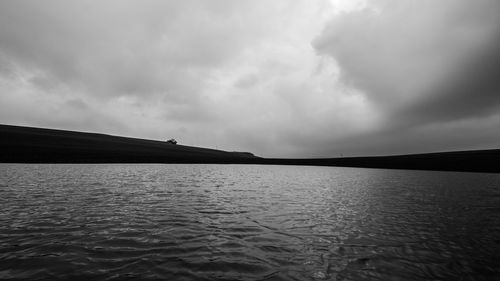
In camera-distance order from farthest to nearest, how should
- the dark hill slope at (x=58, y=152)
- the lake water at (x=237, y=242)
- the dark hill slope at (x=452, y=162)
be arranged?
the dark hill slope at (x=452, y=162), the dark hill slope at (x=58, y=152), the lake water at (x=237, y=242)

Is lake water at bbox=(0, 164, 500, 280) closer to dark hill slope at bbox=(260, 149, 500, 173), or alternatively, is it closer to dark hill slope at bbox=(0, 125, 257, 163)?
dark hill slope at bbox=(0, 125, 257, 163)

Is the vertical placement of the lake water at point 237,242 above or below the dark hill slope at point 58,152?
below

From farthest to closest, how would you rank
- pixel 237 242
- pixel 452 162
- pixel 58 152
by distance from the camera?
pixel 452 162
pixel 58 152
pixel 237 242

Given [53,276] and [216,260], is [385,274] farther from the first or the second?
[53,276]

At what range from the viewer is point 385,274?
953cm

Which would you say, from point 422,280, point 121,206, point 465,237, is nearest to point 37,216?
point 121,206

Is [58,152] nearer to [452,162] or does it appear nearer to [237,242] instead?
[237,242]

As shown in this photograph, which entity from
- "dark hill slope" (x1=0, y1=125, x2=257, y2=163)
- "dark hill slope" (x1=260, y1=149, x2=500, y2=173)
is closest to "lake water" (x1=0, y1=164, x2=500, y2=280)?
"dark hill slope" (x1=0, y1=125, x2=257, y2=163)

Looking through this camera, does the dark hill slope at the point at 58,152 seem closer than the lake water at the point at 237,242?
No

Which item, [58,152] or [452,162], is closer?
[58,152]

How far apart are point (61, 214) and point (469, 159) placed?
170292 millimetres

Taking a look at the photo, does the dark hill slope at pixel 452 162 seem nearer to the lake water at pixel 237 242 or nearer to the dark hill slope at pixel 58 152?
the lake water at pixel 237 242

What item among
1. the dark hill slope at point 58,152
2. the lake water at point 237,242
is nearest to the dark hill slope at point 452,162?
the lake water at point 237,242

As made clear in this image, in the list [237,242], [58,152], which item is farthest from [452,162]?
[58,152]
